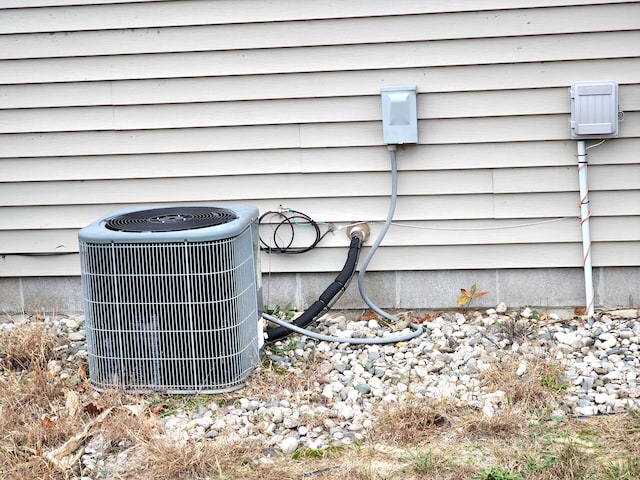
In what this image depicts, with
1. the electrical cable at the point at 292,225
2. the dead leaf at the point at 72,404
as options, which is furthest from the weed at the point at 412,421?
the electrical cable at the point at 292,225

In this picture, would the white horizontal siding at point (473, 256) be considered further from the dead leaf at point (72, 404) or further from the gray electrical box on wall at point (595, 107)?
the dead leaf at point (72, 404)

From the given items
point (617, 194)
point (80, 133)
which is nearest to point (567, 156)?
point (617, 194)

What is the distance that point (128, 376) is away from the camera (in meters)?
4.27

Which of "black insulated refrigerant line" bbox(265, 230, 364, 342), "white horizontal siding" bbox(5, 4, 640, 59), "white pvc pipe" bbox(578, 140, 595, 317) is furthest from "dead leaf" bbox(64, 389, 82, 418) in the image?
"white pvc pipe" bbox(578, 140, 595, 317)

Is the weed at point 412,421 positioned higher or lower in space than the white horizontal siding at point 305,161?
lower

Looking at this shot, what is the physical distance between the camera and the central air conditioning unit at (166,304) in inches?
163

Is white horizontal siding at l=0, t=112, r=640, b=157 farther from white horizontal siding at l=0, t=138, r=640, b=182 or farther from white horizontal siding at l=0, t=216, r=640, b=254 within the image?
white horizontal siding at l=0, t=216, r=640, b=254

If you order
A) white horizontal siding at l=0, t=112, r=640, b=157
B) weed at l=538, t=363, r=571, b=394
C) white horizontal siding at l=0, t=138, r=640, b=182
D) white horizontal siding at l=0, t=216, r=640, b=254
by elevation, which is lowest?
weed at l=538, t=363, r=571, b=394

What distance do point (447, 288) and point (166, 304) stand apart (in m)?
1.69

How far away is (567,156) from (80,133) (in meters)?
2.57

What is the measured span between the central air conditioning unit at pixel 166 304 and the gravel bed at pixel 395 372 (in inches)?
8.2

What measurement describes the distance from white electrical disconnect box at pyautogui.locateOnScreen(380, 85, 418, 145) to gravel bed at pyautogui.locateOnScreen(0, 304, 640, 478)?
0.97 meters

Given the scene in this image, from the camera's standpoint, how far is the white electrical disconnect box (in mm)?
4867

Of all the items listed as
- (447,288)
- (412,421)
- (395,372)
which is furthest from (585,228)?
(412,421)
